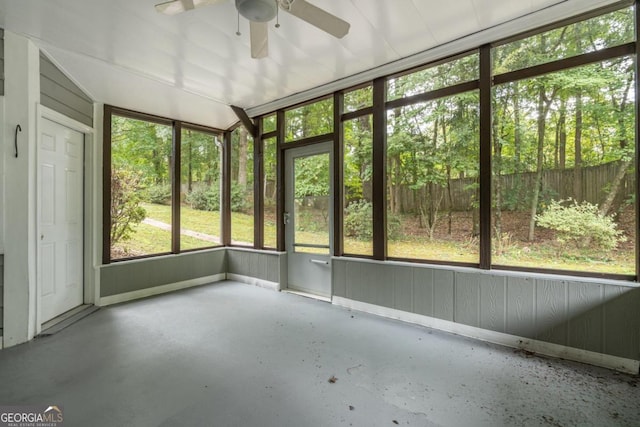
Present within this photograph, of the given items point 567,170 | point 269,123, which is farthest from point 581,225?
point 269,123

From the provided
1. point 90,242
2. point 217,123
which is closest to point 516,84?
point 217,123

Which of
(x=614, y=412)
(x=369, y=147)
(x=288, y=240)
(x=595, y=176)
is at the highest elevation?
(x=369, y=147)

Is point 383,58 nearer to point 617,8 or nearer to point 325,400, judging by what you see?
point 617,8

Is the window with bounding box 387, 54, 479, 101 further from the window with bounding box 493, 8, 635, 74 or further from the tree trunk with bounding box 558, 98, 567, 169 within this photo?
the tree trunk with bounding box 558, 98, 567, 169

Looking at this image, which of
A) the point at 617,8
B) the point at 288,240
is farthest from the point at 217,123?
the point at 617,8

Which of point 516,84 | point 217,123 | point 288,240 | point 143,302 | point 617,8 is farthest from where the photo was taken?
point 217,123

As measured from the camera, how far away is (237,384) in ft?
6.73

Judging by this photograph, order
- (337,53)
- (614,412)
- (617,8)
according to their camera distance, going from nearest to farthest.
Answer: (614,412) → (617,8) → (337,53)

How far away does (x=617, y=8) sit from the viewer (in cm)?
229

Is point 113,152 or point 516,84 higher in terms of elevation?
point 516,84

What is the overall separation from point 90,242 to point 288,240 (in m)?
2.51

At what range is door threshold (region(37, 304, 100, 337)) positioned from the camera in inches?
115

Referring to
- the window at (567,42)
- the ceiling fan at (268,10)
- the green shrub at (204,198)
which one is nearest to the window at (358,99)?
the window at (567,42)

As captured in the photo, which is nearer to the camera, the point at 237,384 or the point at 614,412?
the point at 614,412
